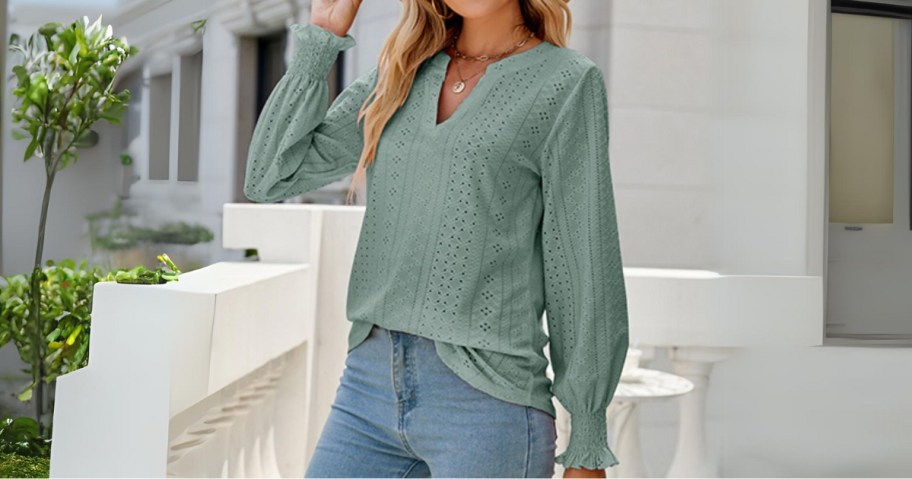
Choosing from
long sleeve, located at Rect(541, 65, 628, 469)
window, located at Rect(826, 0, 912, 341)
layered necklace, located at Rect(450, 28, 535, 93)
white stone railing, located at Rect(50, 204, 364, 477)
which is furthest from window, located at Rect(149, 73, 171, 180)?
window, located at Rect(826, 0, 912, 341)

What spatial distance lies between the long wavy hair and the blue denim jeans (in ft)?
0.74

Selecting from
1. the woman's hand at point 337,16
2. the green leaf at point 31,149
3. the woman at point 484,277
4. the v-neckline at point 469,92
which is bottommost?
the woman at point 484,277

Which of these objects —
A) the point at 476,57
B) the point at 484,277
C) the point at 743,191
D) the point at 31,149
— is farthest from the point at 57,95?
the point at 743,191

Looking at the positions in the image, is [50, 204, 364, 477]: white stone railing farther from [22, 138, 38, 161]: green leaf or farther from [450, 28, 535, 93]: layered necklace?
[450, 28, 535, 93]: layered necklace

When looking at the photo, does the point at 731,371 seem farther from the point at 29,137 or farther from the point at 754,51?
the point at 29,137

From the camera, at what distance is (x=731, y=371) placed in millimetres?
2188

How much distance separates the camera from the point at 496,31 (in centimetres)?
99

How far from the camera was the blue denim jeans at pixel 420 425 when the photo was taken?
89 cm

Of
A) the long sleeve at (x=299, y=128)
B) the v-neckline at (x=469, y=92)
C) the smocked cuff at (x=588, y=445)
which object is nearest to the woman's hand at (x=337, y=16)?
the long sleeve at (x=299, y=128)

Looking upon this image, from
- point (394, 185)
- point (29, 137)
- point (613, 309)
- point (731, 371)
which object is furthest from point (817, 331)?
point (29, 137)

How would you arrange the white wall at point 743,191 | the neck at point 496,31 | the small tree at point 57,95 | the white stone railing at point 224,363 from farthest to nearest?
the white wall at point 743,191, the small tree at point 57,95, the white stone railing at point 224,363, the neck at point 496,31

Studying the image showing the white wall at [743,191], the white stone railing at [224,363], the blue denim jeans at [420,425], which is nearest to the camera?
the blue denim jeans at [420,425]

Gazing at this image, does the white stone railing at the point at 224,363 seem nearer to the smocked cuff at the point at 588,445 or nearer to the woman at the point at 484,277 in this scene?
the woman at the point at 484,277

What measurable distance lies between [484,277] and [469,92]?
202mm
